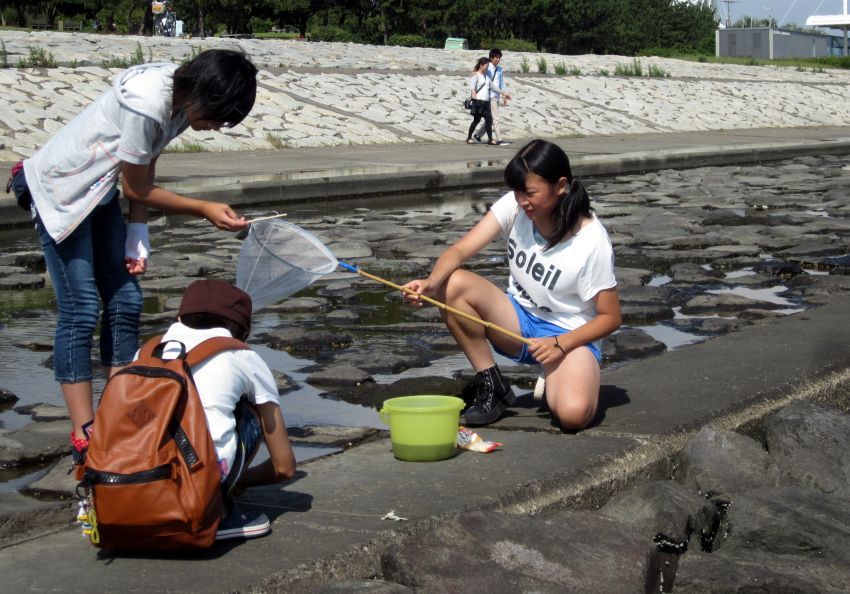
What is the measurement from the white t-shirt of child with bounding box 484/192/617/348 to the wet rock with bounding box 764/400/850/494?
75 centimetres

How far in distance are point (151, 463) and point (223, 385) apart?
12.6 inches

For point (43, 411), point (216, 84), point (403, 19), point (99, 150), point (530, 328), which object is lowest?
point (43, 411)

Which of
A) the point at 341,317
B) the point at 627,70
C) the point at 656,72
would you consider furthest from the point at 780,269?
the point at 656,72

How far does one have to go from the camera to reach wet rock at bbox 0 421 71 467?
4.52m

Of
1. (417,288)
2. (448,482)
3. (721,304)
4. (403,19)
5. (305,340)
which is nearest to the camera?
(448,482)

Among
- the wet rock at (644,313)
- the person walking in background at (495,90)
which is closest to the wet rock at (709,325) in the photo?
the wet rock at (644,313)

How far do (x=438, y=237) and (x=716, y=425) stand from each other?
5.81 m

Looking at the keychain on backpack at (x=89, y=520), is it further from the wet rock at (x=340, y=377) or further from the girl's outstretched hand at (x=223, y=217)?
the wet rock at (x=340, y=377)

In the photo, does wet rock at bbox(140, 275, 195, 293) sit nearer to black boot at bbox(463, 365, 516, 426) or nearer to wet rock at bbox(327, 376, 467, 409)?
wet rock at bbox(327, 376, 467, 409)

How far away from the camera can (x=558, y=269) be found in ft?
15.5

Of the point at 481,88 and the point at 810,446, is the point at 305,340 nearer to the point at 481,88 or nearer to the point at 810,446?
the point at 810,446

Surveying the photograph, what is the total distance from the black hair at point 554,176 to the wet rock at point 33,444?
1.90 meters

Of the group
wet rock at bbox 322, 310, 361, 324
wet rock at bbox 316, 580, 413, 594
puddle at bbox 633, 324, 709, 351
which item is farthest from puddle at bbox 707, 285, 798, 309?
wet rock at bbox 316, 580, 413, 594

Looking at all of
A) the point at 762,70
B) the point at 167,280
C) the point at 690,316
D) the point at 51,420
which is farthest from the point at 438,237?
Answer: the point at 762,70
